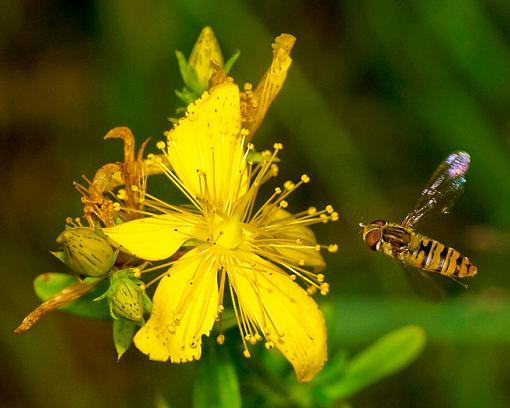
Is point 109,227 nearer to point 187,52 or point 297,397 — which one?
point 297,397

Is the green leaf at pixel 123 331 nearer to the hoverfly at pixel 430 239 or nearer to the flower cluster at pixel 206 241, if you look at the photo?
the flower cluster at pixel 206 241

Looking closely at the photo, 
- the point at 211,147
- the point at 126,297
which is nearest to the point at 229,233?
the point at 211,147

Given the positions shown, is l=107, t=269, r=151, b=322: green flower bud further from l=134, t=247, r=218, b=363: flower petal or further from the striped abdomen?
the striped abdomen

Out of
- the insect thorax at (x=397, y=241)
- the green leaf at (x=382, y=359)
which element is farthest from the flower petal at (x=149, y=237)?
the green leaf at (x=382, y=359)

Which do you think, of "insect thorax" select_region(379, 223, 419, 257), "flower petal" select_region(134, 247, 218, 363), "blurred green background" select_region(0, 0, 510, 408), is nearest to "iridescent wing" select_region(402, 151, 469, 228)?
"insect thorax" select_region(379, 223, 419, 257)

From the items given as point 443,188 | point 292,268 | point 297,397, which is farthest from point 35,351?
point 443,188
